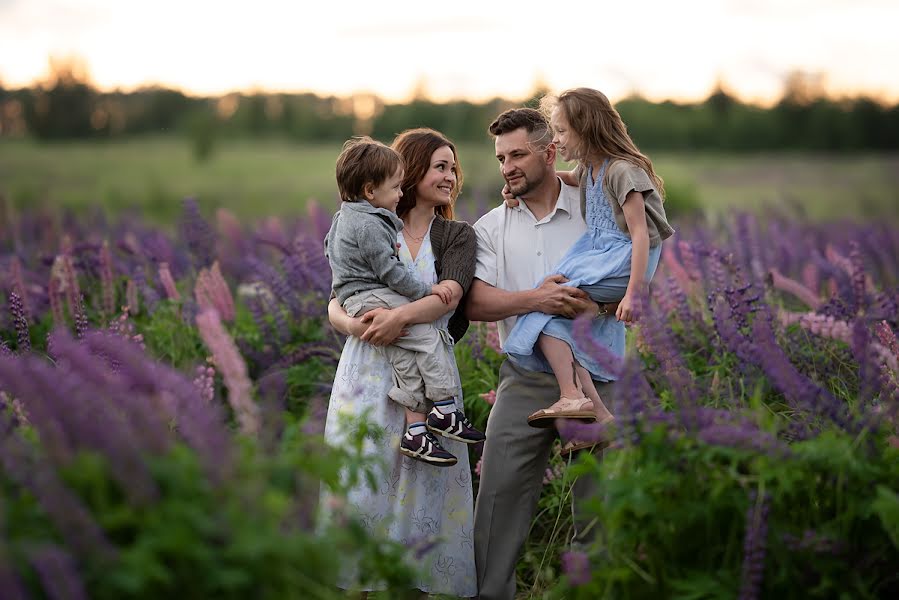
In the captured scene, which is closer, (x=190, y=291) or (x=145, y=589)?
(x=145, y=589)

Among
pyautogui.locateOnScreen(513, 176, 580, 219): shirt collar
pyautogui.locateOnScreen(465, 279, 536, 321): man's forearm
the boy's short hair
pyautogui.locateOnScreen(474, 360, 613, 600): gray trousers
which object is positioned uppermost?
the boy's short hair

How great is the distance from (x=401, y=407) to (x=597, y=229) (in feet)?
3.84

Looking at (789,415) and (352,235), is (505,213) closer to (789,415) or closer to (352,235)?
(352,235)

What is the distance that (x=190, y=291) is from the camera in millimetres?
6730

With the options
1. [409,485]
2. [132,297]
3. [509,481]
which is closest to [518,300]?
[509,481]

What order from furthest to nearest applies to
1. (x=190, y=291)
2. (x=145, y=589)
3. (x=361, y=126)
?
(x=361, y=126)
(x=190, y=291)
(x=145, y=589)

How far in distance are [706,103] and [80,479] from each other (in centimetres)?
4876

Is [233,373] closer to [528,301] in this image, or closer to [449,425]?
[449,425]

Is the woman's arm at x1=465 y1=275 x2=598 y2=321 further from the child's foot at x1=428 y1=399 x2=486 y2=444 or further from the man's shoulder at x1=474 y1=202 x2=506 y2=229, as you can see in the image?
the child's foot at x1=428 y1=399 x2=486 y2=444

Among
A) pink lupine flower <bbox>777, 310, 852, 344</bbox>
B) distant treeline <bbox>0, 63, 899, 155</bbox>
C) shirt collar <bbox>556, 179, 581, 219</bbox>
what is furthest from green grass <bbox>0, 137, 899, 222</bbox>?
shirt collar <bbox>556, 179, 581, 219</bbox>

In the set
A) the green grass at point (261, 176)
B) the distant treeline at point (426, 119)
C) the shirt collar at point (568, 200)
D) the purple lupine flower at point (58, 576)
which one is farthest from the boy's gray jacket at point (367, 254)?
the distant treeline at point (426, 119)

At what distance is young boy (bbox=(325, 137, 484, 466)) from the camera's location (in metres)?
3.92

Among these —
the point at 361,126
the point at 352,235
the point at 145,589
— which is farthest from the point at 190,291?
the point at 361,126

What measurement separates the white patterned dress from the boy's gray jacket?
0.40ft
